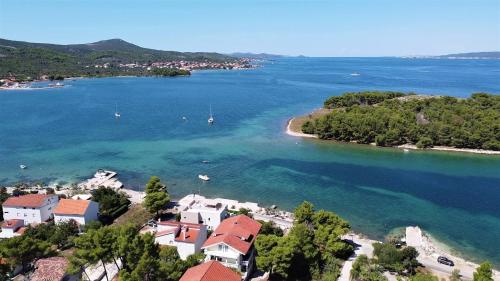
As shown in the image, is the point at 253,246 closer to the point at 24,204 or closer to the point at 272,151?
the point at 24,204

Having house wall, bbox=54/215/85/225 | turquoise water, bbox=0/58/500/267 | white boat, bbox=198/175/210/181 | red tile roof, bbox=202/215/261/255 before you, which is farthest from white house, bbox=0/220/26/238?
white boat, bbox=198/175/210/181

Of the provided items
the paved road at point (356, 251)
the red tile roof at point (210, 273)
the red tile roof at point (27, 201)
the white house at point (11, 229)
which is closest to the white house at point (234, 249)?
the red tile roof at point (210, 273)

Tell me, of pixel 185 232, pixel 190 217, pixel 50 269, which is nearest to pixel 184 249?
pixel 185 232

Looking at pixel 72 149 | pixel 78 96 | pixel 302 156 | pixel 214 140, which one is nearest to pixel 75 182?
pixel 72 149

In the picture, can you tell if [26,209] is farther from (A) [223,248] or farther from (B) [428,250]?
(B) [428,250]

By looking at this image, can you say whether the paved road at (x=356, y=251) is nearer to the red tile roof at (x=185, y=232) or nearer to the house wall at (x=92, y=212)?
the red tile roof at (x=185, y=232)

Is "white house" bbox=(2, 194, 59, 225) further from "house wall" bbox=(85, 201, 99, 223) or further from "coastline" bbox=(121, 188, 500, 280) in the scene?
"coastline" bbox=(121, 188, 500, 280)
